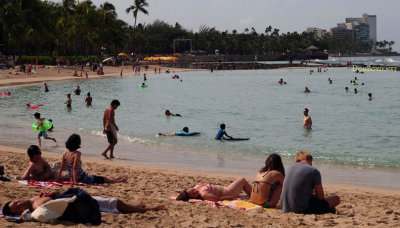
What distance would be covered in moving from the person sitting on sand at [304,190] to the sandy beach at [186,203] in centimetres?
13

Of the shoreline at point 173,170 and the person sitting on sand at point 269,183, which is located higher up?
the person sitting on sand at point 269,183

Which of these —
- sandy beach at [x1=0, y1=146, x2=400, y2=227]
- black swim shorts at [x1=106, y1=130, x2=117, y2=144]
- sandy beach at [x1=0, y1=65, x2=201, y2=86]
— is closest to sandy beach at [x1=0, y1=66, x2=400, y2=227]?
sandy beach at [x1=0, y1=146, x2=400, y2=227]

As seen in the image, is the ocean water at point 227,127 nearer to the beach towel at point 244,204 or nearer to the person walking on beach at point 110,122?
the person walking on beach at point 110,122

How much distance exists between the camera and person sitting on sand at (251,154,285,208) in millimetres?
7125

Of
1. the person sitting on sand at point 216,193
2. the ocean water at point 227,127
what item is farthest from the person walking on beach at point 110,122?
the person sitting on sand at point 216,193

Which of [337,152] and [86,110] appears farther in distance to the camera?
[86,110]

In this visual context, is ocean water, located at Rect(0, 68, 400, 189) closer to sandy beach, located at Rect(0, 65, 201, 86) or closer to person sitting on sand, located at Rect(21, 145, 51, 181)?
person sitting on sand, located at Rect(21, 145, 51, 181)

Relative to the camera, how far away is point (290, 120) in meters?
28.0

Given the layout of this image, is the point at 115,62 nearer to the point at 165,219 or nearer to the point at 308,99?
the point at 308,99

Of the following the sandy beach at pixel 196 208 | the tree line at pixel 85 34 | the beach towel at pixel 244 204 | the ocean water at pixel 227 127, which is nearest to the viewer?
the sandy beach at pixel 196 208

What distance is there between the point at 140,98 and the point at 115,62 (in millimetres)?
51577

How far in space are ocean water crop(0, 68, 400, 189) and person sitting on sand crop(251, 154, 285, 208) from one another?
5.71 m

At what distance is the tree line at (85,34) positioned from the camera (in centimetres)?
6544

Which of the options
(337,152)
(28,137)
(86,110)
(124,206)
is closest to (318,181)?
(124,206)
